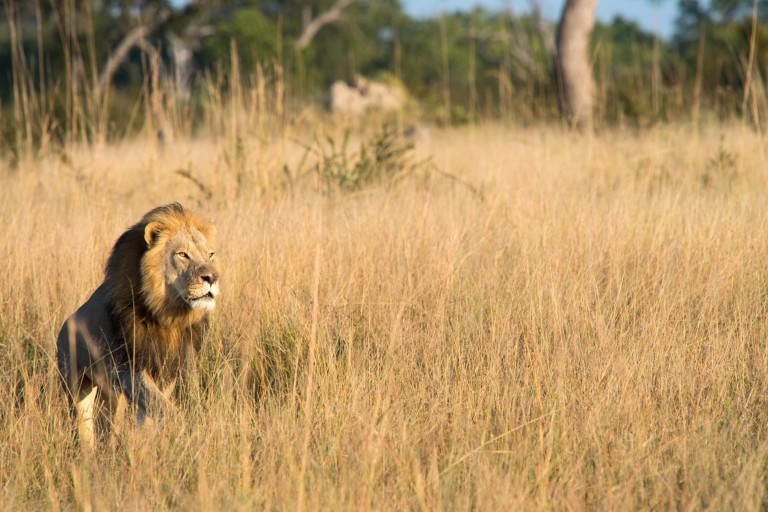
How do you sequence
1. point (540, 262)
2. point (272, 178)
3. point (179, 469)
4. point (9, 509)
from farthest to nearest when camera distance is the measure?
point (272, 178) < point (540, 262) < point (179, 469) < point (9, 509)

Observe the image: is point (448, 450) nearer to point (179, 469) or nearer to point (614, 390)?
point (614, 390)

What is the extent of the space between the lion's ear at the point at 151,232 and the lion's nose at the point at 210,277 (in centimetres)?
23

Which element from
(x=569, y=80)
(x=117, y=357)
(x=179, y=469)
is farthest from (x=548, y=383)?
(x=569, y=80)

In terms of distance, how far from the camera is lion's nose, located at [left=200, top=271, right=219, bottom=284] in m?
2.84

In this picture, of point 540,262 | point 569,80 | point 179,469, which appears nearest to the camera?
point 179,469

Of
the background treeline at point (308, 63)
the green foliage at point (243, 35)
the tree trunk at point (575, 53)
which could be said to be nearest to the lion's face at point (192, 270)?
the background treeline at point (308, 63)

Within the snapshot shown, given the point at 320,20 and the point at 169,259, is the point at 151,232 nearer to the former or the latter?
the point at 169,259

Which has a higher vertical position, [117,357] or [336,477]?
[117,357]

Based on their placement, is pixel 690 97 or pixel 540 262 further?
pixel 690 97

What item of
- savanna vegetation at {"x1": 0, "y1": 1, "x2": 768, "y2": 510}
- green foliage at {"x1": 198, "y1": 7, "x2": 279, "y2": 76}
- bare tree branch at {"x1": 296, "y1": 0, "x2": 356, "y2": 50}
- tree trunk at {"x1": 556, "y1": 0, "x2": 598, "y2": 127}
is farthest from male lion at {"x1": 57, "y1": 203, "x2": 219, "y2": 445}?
bare tree branch at {"x1": 296, "y1": 0, "x2": 356, "y2": 50}

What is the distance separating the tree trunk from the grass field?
4.41 meters

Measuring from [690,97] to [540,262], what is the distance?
7061 millimetres

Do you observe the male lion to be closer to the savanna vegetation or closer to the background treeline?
the savanna vegetation

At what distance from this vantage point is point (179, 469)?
2670mm
